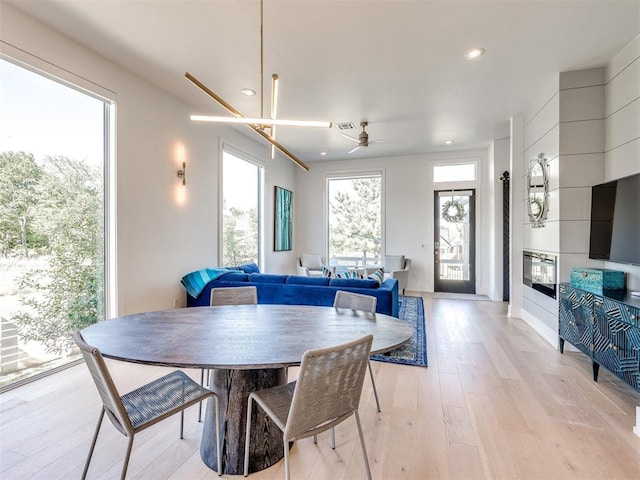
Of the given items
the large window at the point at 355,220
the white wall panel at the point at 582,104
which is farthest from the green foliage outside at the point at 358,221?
the white wall panel at the point at 582,104

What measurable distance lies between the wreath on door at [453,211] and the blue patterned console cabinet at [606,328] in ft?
11.6

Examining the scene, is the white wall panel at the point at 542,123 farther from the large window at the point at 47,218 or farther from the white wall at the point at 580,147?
the large window at the point at 47,218

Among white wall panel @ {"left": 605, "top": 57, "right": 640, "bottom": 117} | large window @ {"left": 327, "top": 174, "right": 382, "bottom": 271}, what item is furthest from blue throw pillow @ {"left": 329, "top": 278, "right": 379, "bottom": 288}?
large window @ {"left": 327, "top": 174, "right": 382, "bottom": 271}

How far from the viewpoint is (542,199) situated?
371 cm

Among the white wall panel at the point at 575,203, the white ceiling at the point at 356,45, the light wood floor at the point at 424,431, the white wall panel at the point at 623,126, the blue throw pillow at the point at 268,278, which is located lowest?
the light wood floor at the point at 424,431

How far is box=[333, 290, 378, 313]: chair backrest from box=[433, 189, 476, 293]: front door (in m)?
4.84

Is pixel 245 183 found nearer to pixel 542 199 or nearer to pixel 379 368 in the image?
pixel 379 368

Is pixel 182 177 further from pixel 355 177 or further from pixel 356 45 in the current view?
pixel 355 177

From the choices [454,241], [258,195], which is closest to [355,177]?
[258,195]

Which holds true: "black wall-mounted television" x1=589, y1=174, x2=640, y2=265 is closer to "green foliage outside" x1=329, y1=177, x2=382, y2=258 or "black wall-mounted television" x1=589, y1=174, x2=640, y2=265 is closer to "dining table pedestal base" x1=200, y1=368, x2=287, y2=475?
"dining table pedestal base" x1=200, y1=368, x2=287, y2=475

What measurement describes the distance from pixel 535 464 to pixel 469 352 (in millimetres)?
1624

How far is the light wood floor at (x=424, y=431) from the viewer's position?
5.29 feet

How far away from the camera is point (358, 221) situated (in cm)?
723

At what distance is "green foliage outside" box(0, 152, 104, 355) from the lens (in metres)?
2.49
